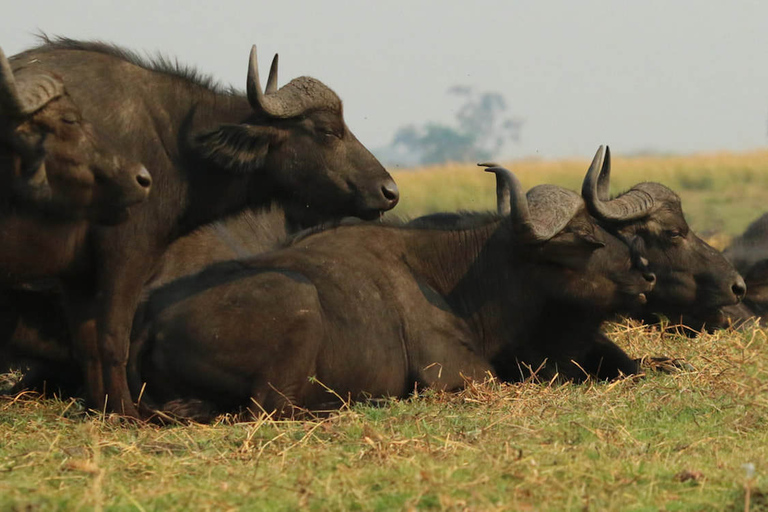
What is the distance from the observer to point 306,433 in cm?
568

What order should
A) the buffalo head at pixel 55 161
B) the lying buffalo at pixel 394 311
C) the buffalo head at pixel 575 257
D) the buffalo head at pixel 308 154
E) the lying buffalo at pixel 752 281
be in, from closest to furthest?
1. the buffalo head at pixel 55 161
2. the lying buffalo at pixel 394 311
3. the buffalo head at pixel 308 154
4. the buffalo head at pixel 575 257
5. the lying buffalo at pixel 752 281

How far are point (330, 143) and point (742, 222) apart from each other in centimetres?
1808

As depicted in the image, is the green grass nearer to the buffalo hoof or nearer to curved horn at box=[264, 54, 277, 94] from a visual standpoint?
the buffalo hoof

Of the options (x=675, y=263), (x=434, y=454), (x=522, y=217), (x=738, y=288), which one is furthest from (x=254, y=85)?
(x=738, y=288)

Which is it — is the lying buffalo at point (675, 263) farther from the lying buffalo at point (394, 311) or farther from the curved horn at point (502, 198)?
the curved horn at point (502, 198)

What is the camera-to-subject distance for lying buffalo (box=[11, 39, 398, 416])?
6477mm

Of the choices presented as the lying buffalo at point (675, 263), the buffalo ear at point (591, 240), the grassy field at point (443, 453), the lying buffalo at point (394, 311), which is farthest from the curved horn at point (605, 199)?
the grassy field at point (443, 453)

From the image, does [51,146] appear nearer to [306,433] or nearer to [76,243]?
[76,243]

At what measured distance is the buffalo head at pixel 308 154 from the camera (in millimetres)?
6879

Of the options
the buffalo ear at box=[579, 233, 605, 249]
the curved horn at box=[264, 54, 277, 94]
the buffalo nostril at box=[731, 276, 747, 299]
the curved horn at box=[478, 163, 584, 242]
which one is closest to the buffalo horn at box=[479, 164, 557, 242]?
the curved horn at box=[478, 163, 584, 242]

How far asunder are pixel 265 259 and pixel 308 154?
2.24 ft

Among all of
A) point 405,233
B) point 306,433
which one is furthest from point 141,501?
point 405,233

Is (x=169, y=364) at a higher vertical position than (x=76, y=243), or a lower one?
lower

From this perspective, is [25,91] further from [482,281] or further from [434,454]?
[482,281]
